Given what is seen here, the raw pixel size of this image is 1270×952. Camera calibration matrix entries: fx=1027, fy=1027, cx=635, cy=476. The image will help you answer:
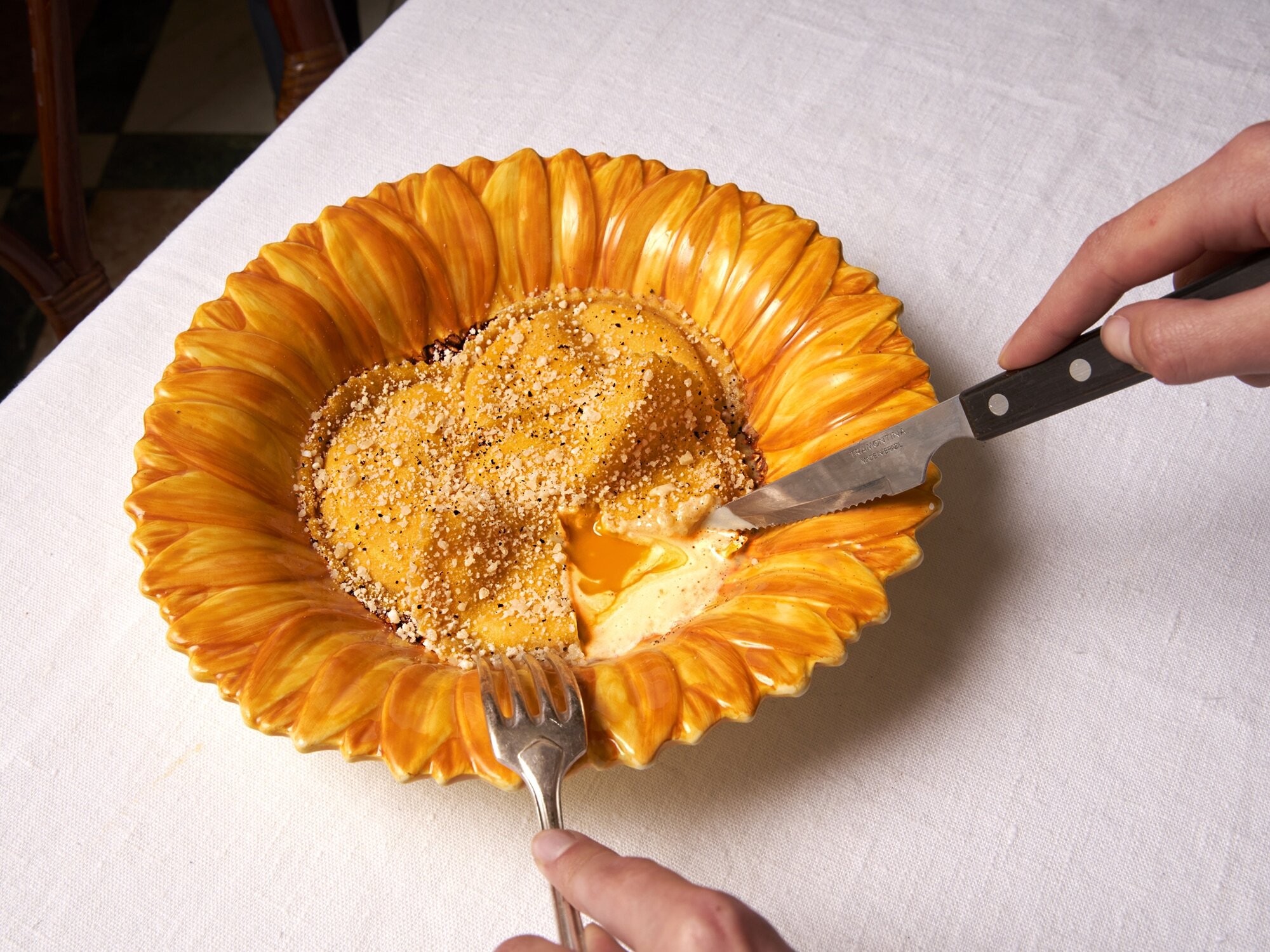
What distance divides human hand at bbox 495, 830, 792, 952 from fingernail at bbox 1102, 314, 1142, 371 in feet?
0.95

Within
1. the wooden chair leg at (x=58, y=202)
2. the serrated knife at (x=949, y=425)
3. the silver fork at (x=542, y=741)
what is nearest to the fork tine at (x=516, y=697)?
the silver fork at (x=542, y=741)

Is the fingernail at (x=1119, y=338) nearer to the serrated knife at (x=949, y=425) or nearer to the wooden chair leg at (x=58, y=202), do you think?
the serrated knife at (x=949, y=425)

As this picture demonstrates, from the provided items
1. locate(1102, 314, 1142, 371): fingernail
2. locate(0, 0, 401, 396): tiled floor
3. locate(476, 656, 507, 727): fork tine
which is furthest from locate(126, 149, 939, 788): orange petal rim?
locate(0, 0, 401, 396): tiled floor

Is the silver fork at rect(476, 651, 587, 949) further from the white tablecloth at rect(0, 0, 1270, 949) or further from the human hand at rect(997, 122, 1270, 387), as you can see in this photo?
the human hand at rect(997, 122, 1270, 387)

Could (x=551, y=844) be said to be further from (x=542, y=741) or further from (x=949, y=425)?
(x=949, y=425)

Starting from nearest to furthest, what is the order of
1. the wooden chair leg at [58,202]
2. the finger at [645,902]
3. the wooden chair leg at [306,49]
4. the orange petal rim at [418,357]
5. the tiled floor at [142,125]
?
the finger at [645,902]
the orange petal rim at [418,357]
the wooden chair leg at [58,202]
the wooden chair leg at [306,49]
the tiled floor at [142,125]

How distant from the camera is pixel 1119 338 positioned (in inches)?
18.1

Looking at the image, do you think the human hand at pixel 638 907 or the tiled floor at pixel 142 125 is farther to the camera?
the tiled floor at pixel 142 125

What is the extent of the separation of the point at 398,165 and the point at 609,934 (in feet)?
2.03

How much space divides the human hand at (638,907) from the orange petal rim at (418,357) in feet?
0.16

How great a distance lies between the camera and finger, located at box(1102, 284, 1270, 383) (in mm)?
423

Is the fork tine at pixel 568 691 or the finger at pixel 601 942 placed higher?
the fork tine at pixel 568 691

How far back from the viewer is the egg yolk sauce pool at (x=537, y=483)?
1.86 ft

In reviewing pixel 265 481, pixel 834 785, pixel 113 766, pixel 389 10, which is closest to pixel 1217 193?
pixel 834 785
